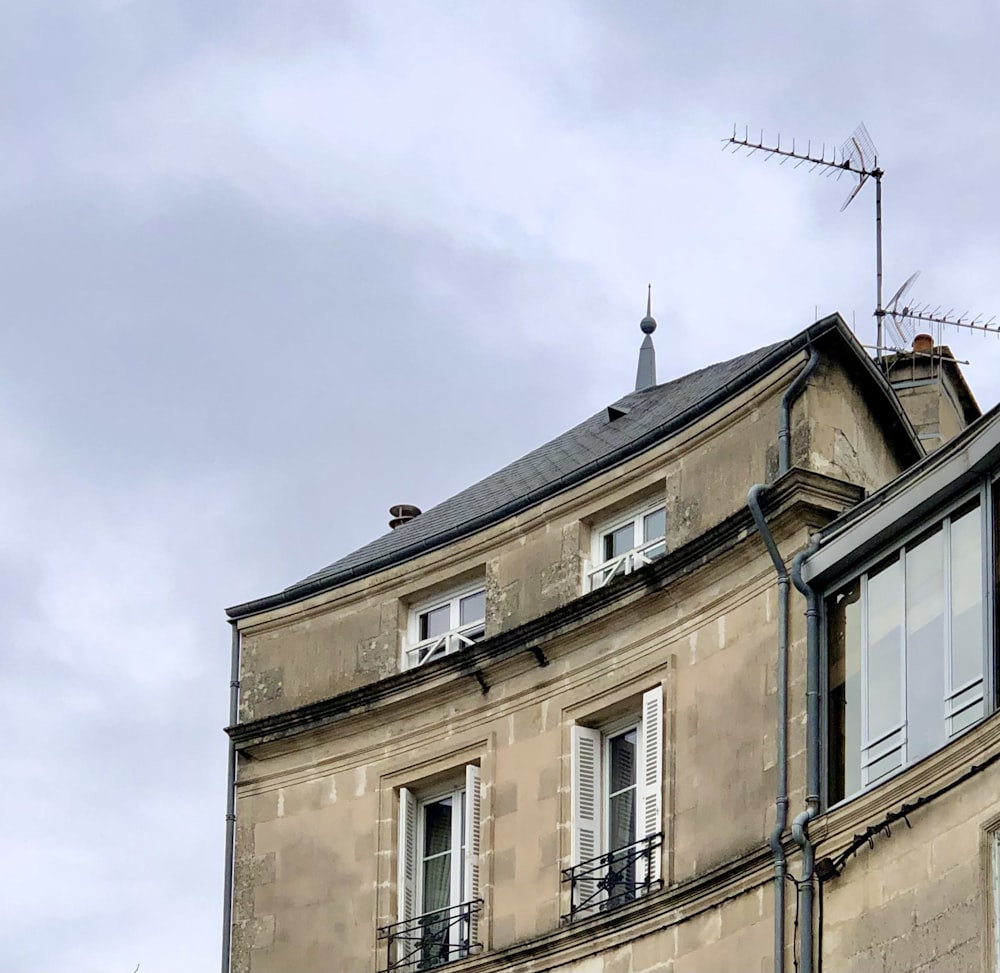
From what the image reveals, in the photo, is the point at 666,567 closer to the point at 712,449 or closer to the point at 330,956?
the point at 712,449

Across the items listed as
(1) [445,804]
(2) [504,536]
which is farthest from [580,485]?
(1) [445,804]

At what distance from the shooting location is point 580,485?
27016mm

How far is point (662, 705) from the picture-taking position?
25.2 metres

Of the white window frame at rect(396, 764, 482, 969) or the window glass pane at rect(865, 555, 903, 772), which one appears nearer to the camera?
the window glass pane at rect(865, 555, 903, 772)

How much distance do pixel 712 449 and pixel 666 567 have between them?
123 centimetres

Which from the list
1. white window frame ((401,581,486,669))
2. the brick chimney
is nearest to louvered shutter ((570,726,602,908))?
white window frame ((401,581,486,669))

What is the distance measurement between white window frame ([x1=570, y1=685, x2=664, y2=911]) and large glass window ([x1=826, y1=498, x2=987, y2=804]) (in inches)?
91.0

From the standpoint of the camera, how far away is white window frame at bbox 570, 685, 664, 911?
2502 cm

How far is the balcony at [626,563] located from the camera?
26156mm

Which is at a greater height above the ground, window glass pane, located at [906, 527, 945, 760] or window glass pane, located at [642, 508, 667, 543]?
window glass pane, located at [642, 508, 667, 543]

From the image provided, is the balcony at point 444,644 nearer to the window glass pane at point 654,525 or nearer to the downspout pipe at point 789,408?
the window glass pane at point 654,525

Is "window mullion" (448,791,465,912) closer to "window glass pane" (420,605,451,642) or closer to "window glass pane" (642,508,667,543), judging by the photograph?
"window glass pane" (420,605,451,642)

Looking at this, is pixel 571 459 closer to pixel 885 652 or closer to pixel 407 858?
pixel 407 858

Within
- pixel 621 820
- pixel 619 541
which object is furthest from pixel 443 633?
pixel 621 820
